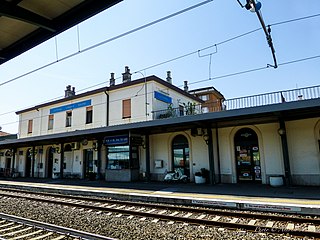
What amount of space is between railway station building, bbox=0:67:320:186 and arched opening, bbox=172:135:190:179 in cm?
6

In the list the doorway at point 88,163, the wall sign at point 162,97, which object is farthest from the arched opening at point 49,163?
the wall sign at point 162,97

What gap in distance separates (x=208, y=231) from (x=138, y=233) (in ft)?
5.48

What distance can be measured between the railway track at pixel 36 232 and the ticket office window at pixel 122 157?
984 cm

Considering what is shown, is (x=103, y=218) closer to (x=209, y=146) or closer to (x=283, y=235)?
(x=283, y=235)

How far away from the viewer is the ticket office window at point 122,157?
16825 mm

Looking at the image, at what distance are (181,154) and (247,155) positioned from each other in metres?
4.11

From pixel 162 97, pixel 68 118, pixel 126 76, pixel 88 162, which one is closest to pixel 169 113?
pixel 162 97

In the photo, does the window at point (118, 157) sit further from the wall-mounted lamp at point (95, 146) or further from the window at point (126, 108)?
the window at point (126, 108)

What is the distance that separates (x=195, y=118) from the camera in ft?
43.4

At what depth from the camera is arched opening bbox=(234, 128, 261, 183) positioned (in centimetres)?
1385

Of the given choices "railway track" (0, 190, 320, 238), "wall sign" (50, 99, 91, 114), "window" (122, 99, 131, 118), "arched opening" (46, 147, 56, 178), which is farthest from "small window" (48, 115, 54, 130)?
"railway track" (0, 190, 320, 238)

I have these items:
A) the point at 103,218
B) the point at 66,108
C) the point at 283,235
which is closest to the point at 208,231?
the point at 283,235

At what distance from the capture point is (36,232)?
6094 millimetres

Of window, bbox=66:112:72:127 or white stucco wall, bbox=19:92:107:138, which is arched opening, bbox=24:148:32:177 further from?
window, bbox=66:112:72:127
